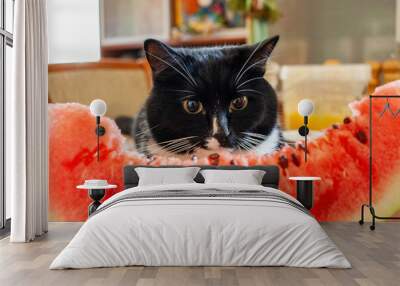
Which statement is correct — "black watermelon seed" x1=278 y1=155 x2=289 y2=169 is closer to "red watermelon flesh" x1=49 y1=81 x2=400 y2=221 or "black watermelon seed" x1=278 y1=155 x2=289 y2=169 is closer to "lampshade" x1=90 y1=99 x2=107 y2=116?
"red watermelon flesh" x1=49 y1=81 x2=400 y2=221

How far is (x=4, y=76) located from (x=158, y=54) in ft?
5.39

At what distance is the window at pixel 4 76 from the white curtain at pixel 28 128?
1.19 feet

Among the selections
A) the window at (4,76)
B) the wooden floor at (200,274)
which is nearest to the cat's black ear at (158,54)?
the window at (4,76)

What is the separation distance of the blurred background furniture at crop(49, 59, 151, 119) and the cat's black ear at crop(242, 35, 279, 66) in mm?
1188

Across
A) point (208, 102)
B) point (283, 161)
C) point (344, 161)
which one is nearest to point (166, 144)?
point (208, 102)

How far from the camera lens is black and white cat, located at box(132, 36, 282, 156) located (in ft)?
19.8

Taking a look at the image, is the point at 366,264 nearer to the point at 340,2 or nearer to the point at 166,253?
the point at 166,253

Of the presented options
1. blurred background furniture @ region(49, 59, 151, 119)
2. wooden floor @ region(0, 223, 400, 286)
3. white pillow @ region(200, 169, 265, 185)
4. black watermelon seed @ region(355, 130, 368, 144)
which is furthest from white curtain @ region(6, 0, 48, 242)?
black watermelon seed @ region(355, 130, 368, 144)

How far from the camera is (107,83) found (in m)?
6.33

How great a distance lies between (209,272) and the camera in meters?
3.76

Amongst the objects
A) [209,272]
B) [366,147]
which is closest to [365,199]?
[366,147]

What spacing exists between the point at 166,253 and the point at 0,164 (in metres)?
2.44

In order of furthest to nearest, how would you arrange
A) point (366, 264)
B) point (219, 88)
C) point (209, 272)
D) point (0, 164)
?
1. point (219, 88)
2. point (0, 164)
3. point (366, 264)
4. point (209, 272)

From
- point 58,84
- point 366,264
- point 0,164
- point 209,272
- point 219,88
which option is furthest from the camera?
point 58,84
